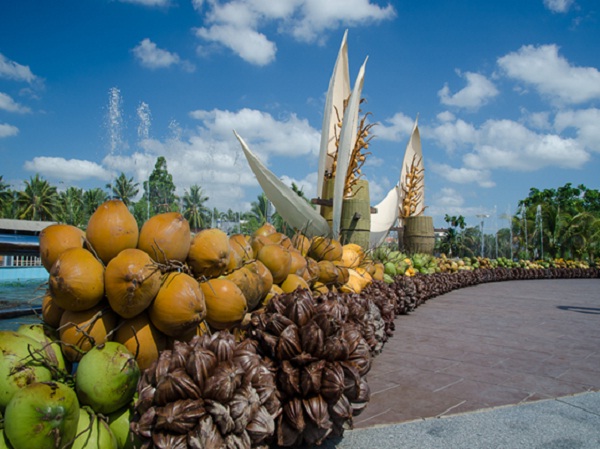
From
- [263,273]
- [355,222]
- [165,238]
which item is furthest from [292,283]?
[355,222]

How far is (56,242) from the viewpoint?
1938mm

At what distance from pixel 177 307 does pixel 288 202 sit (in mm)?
5719

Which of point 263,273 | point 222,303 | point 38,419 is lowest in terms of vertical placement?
point 38,419

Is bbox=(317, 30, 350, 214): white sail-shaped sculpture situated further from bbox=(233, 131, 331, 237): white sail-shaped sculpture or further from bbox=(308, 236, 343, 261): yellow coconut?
bbox=(308, 236, 343, 261): yellow coconut

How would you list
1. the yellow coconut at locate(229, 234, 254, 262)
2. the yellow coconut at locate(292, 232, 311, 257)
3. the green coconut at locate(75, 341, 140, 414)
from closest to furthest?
1. the green coconut at locate(75, 341, 140, 414)
2. the yellow coconut at locate(229, 234, 254, 262)
3. the yellow coconut at locate(292, 232, 311, 257)

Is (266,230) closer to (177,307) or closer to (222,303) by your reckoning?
(222,303)

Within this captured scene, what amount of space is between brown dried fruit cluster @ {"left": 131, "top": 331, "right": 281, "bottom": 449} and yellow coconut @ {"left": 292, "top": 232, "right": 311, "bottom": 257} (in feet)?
7.52

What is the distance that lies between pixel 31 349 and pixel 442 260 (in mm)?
14015

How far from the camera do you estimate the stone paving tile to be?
9.26 feet

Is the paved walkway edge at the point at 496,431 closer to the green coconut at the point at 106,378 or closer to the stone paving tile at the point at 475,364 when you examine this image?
the stone paving tile at the point at 475,364

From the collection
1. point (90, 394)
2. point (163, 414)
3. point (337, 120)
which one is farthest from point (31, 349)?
point (337, 120)

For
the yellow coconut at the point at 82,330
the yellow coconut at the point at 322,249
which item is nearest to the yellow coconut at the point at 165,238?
the yellow coconut at the point at 82,330

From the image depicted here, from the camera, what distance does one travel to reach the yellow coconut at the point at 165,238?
6.31ft

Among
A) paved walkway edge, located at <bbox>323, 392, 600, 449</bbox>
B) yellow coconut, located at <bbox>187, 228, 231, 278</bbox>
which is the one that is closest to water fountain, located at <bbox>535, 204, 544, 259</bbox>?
paved walkway edge, located at <bbox>323, 392, 600, 449</bbox>
